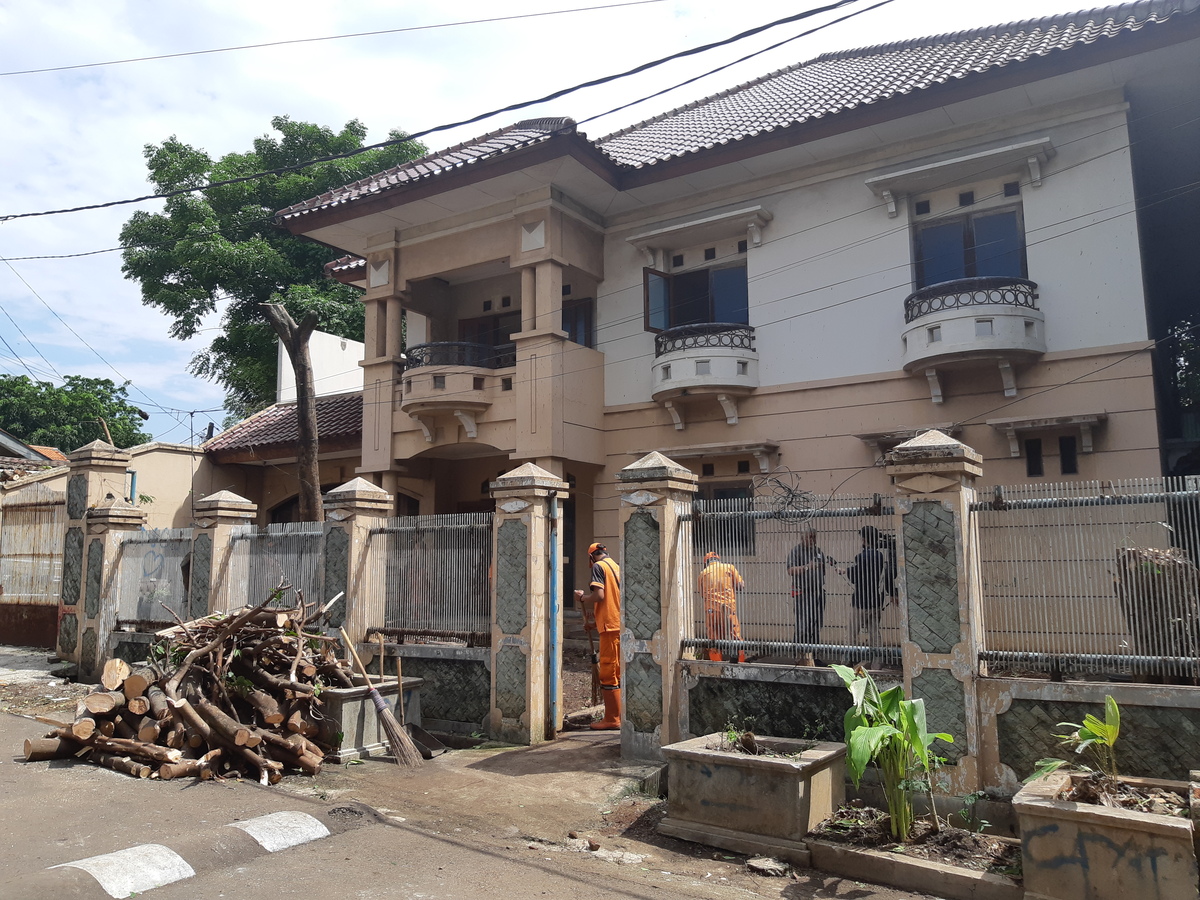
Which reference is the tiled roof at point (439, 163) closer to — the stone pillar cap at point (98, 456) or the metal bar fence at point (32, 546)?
the stone pillar cap at point (98, 456)

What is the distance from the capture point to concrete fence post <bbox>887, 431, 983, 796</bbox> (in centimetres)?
593

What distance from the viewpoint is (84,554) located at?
12477 millimetres

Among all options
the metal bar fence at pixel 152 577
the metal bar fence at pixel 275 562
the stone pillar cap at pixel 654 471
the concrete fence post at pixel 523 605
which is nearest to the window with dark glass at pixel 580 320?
the metal bar fence at pixel 275 562

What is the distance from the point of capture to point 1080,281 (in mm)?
10945

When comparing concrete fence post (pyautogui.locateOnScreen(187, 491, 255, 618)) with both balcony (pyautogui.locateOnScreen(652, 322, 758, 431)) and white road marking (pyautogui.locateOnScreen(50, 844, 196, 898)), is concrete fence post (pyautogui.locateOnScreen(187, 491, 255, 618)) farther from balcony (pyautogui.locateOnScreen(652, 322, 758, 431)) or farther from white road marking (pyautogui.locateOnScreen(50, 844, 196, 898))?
balcony (pyautogui.locateOnScreen(652, 322, 758, 431))

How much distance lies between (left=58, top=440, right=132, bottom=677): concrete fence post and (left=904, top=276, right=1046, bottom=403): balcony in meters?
11.4

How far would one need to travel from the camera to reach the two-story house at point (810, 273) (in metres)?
→ 10.8

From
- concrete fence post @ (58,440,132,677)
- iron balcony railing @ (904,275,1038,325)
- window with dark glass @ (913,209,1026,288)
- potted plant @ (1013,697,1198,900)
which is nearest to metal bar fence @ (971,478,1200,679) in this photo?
potted plant @ (1013,697,1198,900)

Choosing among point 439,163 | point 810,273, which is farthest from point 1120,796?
point 439,163

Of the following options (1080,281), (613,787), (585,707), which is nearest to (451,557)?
(585,707)

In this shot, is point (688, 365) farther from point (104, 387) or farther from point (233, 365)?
point (104, 387)

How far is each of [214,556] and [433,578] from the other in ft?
11.5

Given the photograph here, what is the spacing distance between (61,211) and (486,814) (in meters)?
9.05

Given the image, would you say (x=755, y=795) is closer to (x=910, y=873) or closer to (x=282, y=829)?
(x=910, y=873)
